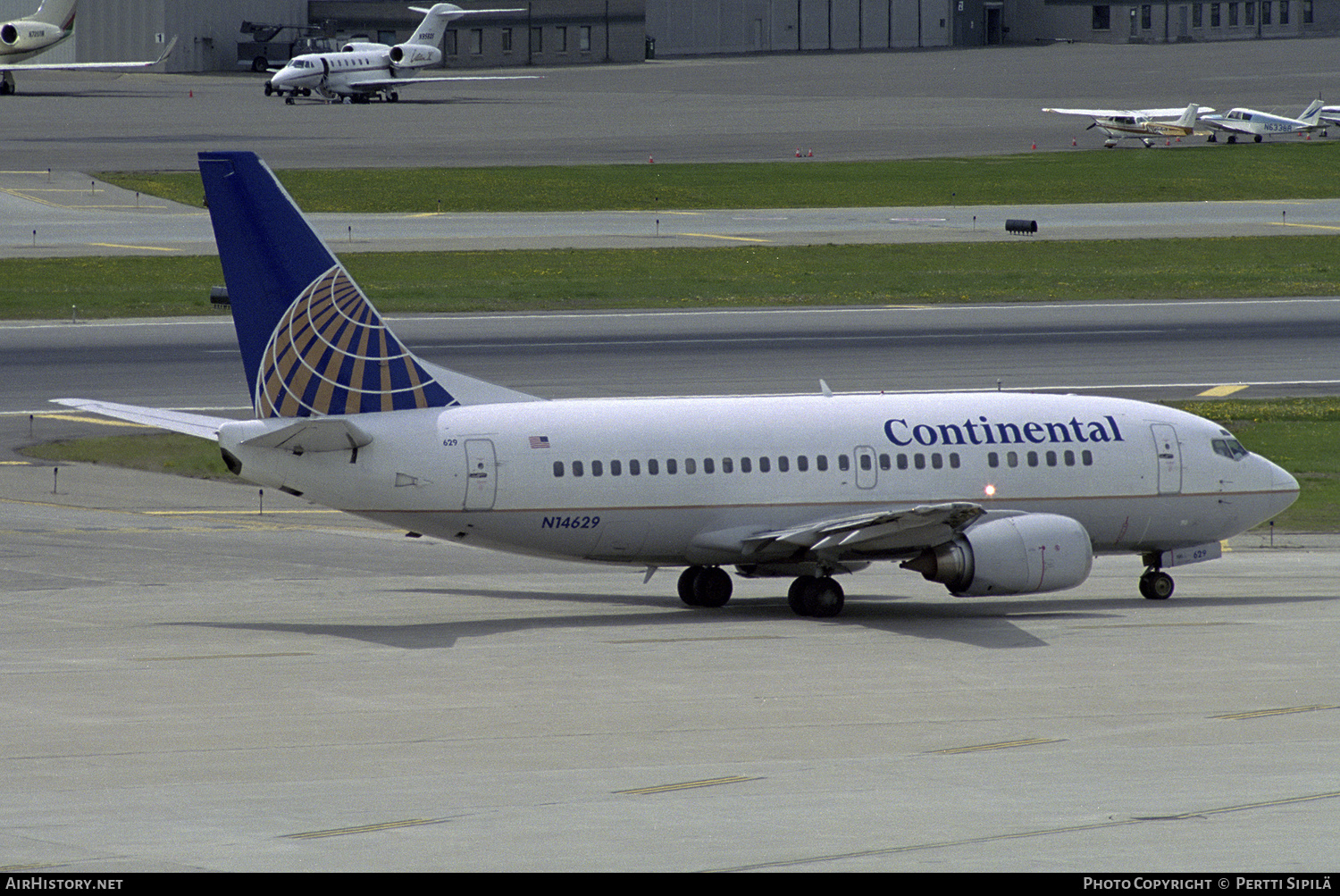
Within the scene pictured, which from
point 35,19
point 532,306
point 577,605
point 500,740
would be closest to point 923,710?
point 500,740

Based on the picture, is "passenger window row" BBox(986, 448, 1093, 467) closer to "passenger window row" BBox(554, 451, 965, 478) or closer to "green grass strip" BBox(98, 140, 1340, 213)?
"passenger window row" BBox(554, 451, 965, 478)

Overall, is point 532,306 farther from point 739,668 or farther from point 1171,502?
point 739,668

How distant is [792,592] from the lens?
35719mm

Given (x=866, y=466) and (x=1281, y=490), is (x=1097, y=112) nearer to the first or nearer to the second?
(x=1281, y=490)

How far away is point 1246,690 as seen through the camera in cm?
2808

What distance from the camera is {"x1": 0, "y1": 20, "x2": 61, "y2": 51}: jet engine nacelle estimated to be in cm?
14950

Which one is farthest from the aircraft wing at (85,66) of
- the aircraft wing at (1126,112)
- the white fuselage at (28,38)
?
the aircraft wing at (1126,112)

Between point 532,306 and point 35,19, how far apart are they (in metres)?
91.0

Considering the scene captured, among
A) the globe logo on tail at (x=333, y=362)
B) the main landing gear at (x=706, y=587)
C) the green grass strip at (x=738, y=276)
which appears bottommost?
the main landing gear at (x=706, y=587)

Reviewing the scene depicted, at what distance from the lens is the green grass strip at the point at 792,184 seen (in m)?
110

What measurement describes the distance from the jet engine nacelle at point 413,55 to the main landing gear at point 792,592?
134523mm

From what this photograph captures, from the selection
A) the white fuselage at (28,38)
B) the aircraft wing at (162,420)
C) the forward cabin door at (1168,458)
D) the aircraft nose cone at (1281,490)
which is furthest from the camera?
the white fuselage at (28,38)

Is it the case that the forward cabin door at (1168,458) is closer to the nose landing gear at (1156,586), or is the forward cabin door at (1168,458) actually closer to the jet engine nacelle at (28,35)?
the nose landing gear at (1156,586)

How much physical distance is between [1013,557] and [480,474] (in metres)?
9.80
